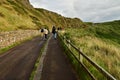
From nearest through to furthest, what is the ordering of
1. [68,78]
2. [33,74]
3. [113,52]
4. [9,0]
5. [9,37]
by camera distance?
[68,78] < [33,74] < [113,52] < [9,37] < [9,0]

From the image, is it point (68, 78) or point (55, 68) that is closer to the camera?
point (68, 78)

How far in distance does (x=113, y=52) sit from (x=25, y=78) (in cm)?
888

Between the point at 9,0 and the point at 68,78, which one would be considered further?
the point at 9,0

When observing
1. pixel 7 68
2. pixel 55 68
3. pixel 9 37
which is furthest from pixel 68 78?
pixel 9 37

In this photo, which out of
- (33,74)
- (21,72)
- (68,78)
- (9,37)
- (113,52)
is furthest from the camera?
(9,37)

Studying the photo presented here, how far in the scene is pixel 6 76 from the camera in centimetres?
1232

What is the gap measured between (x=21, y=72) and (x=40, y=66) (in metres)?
1.47

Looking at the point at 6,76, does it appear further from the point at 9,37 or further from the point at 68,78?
the point at 9,37

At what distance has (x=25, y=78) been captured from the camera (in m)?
11.5

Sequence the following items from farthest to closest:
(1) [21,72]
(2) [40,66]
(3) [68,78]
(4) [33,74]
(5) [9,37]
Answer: (5) [9,37] < (2) [40,66] < (1) [21,72] < (4) [33,74] < (3) [68,78]

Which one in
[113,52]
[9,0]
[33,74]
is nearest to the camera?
[33,74]

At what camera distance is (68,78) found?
1120cm

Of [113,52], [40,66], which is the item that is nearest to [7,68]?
[40,66]

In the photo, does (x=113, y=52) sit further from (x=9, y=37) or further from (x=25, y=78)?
(x=9, y=37)
